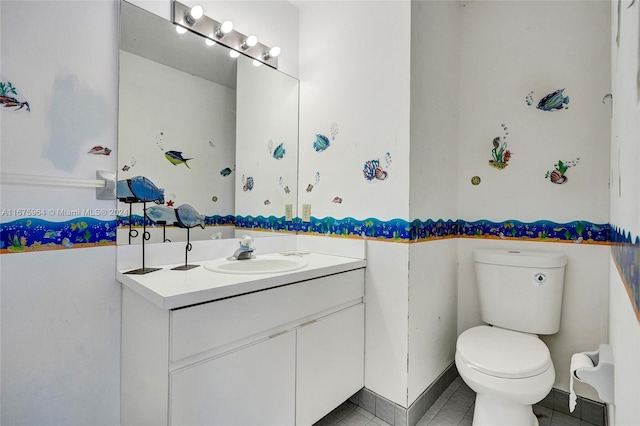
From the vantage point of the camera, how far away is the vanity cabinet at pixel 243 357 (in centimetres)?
104

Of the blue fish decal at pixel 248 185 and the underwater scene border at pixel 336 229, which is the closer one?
the underwater scene border at pixel 336 229

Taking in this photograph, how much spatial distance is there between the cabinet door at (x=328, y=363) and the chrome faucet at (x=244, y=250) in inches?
19.5

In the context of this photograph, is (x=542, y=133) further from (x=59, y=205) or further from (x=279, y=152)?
(x=59, y=205)

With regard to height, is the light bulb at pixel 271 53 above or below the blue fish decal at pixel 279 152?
above

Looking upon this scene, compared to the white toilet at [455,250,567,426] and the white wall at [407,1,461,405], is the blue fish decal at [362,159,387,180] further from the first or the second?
the white toilet at [455,250,567,426]

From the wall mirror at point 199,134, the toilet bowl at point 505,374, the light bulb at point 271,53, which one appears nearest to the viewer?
the toilet bowl at point 505,374

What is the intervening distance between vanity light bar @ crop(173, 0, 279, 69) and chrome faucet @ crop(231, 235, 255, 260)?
108 centimetres

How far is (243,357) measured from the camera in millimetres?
1187

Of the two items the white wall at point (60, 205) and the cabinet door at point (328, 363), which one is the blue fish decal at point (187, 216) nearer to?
the white wall at point (60, 205)

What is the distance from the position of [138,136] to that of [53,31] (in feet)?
1.47

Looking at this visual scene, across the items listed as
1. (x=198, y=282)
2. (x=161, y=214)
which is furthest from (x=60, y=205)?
(x=198, y=282)

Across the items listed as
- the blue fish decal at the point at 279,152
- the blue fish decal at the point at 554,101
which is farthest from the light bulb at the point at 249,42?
the blue fish decal at the point at 554,101

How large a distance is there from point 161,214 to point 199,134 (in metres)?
0.46

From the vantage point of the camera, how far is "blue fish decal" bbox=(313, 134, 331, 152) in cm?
192
